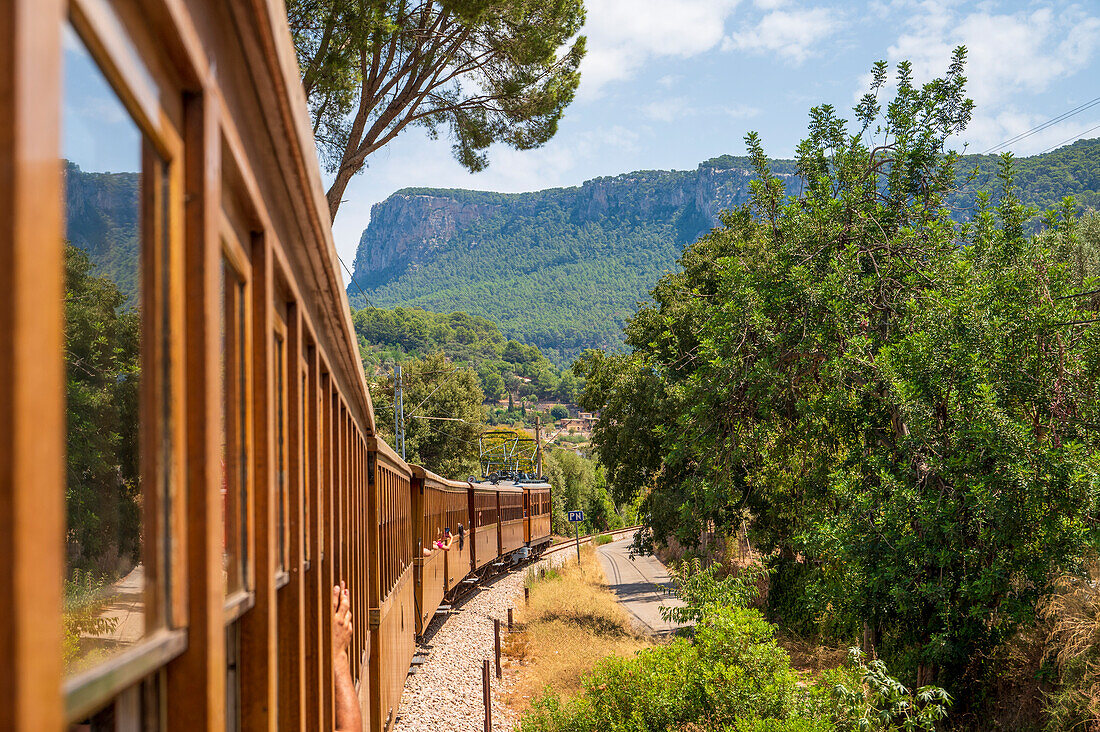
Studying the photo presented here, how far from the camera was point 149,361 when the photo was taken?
987 millimetres

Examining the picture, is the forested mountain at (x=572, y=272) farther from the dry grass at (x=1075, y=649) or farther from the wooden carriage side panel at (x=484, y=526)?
the dry grass at (x=1075, y=649)

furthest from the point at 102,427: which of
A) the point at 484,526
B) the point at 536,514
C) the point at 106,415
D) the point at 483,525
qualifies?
the point at 536,514

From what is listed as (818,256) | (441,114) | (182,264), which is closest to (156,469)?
(182,264)

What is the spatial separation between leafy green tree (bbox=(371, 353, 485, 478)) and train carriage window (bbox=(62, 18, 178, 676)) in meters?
35.8

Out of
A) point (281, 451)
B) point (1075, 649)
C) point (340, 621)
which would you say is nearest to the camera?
point (281, 451)

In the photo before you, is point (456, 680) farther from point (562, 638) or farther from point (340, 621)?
point (340, 621)

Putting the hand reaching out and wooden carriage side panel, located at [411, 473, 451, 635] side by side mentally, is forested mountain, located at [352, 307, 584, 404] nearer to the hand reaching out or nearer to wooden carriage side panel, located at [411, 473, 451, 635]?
wooden carriage side panel, located at [411, 473, 451, 635]

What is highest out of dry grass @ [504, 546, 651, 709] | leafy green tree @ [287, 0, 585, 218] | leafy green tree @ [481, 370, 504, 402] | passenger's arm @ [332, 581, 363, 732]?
leafy green tree @ [287, 0, 585, 218]

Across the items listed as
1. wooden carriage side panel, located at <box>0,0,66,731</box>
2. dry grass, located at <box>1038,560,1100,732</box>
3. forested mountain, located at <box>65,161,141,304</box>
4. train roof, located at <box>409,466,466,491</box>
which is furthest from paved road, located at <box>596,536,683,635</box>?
wooden carriage side panel, located at <box>0,0,66,731</box>

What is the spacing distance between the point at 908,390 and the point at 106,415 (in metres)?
7.68

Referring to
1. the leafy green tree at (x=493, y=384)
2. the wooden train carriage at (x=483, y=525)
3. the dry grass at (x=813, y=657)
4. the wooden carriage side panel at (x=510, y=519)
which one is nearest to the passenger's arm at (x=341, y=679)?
the dry grass at (x=813, y=657)

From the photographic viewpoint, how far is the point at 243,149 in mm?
1413

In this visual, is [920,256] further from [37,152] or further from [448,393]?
[448,393]

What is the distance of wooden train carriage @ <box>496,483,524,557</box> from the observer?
21.2m
